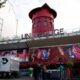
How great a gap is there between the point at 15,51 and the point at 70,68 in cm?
1365

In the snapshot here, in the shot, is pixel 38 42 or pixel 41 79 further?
pixel 38 42

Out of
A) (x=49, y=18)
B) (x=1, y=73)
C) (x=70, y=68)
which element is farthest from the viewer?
(x=49, y=18)

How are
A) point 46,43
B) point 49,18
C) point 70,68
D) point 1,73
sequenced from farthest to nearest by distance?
point 49,18 < point 46,43 < point 70,68 < point 1,73

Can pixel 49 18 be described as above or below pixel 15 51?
Result: above

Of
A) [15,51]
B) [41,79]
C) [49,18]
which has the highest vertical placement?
[49,18]

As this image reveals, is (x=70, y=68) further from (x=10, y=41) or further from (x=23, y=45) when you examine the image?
(x=10, y=41)

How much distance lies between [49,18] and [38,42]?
38.1 feet

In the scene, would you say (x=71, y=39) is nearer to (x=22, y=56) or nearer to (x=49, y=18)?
(x=22, y=56)

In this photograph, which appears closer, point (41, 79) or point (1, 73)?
point (41, 79)

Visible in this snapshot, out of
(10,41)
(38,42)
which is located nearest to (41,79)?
(38,42)

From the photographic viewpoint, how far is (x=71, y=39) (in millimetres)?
43531

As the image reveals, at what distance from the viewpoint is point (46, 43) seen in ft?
150

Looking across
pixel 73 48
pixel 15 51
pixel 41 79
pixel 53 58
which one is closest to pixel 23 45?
pixel 15 51

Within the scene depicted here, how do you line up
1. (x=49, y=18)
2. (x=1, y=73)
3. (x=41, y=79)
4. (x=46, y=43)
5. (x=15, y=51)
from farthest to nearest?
(x=49, y=18)
(x=15, y=51)
(x=46, y=43)
(x=1, y=73)
(x=41, y=79)
